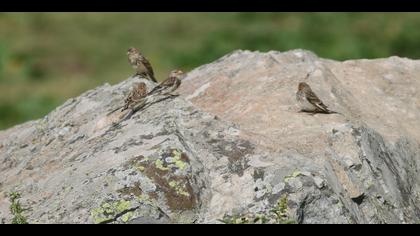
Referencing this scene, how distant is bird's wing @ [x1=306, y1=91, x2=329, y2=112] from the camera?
27.4 feet

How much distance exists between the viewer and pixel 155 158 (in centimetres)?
736

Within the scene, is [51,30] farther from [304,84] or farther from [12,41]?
[304,84]

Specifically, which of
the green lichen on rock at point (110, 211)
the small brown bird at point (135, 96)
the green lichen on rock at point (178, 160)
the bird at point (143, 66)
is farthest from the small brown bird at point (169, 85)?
the green lichen on rock at point (110, 211)

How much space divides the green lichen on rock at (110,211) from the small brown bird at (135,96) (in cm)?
180

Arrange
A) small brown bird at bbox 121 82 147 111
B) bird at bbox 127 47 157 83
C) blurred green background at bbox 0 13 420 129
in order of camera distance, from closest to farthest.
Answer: small brown bird at bbox 121 82 147 111 < bird at bbox 127 47 157 83 < blurred green background at bbox 0 13 420 129

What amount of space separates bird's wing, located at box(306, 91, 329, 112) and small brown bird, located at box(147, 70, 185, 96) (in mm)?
1404

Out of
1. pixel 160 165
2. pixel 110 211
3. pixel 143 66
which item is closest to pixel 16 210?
pixel 110 211

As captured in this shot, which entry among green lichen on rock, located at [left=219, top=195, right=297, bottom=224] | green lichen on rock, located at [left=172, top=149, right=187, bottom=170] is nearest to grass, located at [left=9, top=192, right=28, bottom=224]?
green lichen on rock, located at [left=172, top=149, right=187, bottom=170]

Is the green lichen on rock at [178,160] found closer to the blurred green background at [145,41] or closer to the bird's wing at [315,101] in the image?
the bird's wing at [315,101]

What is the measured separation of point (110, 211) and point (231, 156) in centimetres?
117

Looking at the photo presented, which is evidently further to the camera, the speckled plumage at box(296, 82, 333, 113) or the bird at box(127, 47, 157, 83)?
the bird at box(127, 47, 157, 83)

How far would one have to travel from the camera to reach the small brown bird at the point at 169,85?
9.04 meters

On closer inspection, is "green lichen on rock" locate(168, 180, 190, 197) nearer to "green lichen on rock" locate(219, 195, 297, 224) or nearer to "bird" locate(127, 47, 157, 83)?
"green lichen on rock" locate(219, 195, 297, 224)
